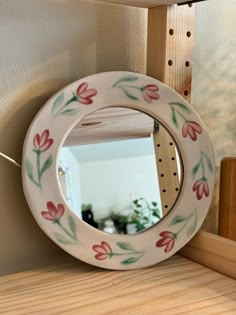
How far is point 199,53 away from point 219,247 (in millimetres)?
369

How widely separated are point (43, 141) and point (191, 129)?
0.82ft

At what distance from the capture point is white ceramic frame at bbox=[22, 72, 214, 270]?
72 cm

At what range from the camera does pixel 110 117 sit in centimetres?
77

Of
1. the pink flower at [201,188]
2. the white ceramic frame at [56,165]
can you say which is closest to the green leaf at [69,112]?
the white ceramic frame at [56,165]

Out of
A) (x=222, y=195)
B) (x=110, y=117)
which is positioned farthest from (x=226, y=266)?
(x=110, y=117)

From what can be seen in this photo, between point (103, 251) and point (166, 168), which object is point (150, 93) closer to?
point (166, 168)

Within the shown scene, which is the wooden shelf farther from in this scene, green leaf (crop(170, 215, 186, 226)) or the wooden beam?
green leaf (crop(170, 215, 186, 226))

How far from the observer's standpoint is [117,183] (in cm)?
78

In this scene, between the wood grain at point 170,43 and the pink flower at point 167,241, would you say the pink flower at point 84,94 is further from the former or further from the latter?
the pink flower at point 167,241

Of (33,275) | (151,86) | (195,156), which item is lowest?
(33,275)

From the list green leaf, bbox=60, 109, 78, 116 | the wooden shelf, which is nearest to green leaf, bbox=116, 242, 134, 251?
green leaf, bbox=60, 109, 78, 116

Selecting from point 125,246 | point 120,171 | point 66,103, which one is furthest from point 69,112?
point 125,246

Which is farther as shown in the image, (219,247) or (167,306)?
(219,247)

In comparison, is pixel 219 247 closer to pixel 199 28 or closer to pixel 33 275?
pixel 33 275
